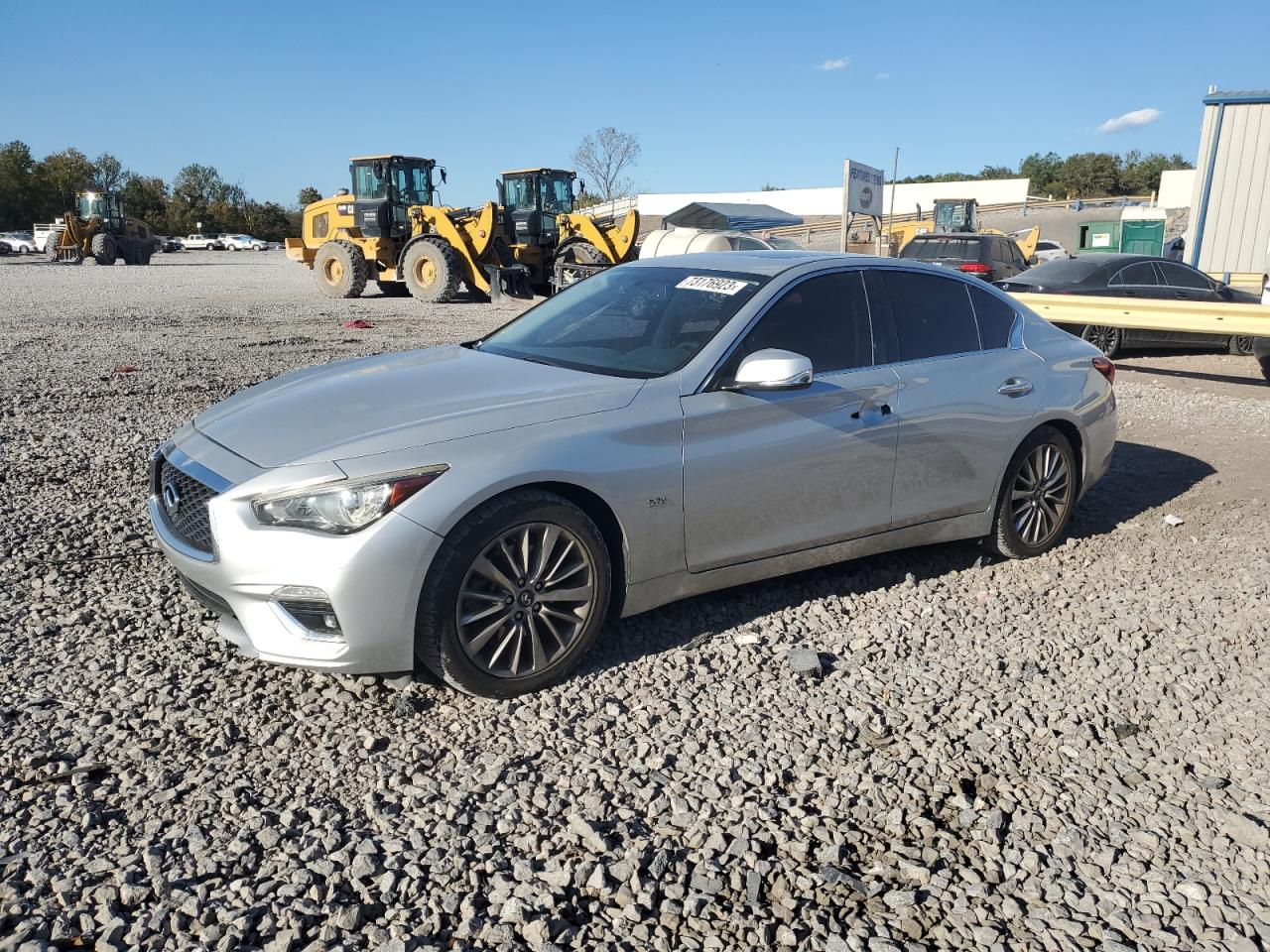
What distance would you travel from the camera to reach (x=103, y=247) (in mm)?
44688

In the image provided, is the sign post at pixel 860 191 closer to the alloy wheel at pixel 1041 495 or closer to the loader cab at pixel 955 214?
the loader cab at pixel 955 214

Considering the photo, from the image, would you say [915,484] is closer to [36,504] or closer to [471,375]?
[471,375]

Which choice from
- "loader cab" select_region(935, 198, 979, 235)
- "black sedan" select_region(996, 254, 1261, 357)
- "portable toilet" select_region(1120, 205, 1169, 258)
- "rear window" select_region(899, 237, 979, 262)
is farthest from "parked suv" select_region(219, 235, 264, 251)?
"black sedan" select_region(996, 254, 1261, 357)

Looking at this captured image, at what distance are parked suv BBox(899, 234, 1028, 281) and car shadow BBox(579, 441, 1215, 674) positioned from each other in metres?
10.3

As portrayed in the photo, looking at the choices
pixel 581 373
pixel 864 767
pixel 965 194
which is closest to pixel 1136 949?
pixel 864 767

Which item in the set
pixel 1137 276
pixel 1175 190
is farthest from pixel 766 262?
pixel 1175 190

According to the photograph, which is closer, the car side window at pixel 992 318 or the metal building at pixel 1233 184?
the car side window at pixel 992 318

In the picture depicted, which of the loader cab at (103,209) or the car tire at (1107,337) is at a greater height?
the loader cab at (103,209)

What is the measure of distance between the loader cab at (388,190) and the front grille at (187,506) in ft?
64.5

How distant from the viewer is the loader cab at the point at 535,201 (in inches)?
939

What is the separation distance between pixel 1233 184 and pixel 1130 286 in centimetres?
800

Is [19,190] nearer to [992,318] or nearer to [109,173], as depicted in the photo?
[109,173]

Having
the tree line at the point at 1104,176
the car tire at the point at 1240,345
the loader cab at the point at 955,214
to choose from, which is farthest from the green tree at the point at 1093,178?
the car tire at the point at 1240,345

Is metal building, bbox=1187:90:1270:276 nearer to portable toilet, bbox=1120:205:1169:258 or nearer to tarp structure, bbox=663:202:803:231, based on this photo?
portable toilet, bbox=1120:205:1169:258
